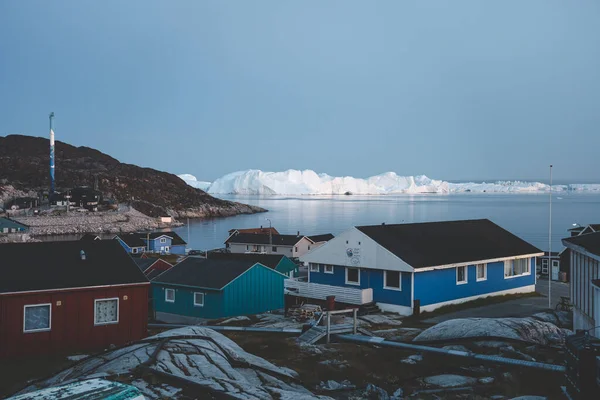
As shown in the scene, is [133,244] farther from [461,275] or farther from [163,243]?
[461,275]

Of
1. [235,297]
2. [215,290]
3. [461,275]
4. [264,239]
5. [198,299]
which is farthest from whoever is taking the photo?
[264,239]

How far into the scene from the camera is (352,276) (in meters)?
27.1

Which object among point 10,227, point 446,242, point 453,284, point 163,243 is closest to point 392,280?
point 453,284

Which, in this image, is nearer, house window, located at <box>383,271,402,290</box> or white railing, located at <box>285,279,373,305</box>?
house window, located at <box>383,271,402,290</box>

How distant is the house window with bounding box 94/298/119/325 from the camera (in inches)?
727

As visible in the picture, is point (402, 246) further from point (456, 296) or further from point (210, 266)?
point (210, 266)

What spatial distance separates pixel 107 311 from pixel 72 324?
118 centimetres

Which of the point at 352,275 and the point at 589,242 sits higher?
the point at 589,242

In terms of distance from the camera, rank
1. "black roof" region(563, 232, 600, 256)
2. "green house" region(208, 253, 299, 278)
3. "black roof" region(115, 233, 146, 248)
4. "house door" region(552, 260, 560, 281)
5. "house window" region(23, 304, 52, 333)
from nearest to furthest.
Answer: "black roof" region(563, 232, 600, 256), "house window" region(23, 304, 52, 333), "green house" region(208, 253, 299, 278), "house door" region(552, 260, 560, 281), "black roof" region(115, 233, 146, 248)

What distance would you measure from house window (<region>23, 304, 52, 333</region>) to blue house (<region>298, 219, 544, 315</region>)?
12461mm

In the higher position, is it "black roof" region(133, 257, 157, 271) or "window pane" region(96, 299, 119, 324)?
"window pane" region(96, 299, 119, 324)

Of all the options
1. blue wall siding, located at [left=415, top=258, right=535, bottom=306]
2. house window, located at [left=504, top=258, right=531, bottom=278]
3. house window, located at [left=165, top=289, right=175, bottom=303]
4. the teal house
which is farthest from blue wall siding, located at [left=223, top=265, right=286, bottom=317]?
house window, located at [left=504, top=258, right=531, bottom=278]

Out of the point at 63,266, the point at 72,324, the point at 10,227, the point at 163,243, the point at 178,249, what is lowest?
the point at 178,249

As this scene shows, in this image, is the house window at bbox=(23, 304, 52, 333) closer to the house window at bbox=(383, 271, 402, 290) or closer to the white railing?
the white railing
